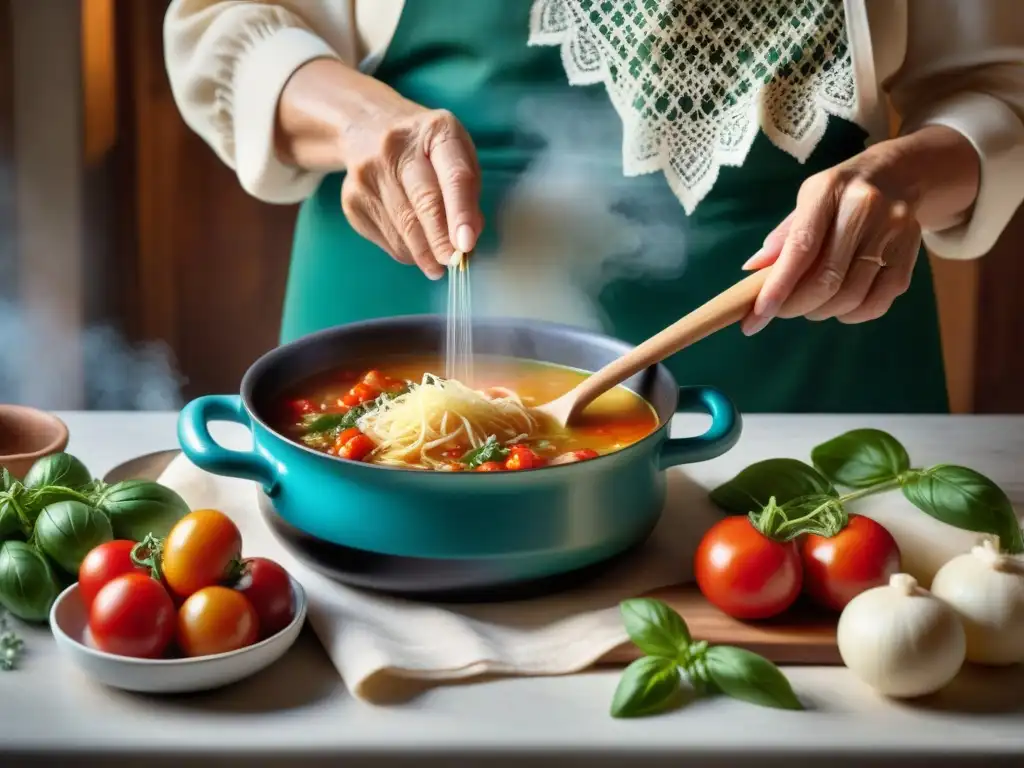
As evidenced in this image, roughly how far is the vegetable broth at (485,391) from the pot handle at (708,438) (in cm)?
4

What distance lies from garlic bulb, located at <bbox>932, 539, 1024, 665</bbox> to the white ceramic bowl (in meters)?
0.59

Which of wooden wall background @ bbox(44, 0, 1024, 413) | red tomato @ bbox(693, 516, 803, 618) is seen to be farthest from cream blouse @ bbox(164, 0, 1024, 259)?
wooden wall background @ bbox(44, 0, 1024, 413)

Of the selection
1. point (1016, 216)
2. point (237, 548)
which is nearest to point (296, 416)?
point (237, 548)

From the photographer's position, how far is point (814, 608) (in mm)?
1225

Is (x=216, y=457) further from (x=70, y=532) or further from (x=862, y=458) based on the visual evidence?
(x=862, y=458)

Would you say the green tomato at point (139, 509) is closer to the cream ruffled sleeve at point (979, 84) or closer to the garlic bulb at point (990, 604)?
the garlic bulb at point (990, 604)

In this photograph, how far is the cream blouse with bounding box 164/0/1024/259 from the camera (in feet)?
5.74

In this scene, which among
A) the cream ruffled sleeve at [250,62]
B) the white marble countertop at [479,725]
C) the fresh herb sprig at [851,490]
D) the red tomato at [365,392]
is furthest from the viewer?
the cream ruffled sleeve at [250,62]

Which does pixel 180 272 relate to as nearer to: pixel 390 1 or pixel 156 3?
pixel 156 3

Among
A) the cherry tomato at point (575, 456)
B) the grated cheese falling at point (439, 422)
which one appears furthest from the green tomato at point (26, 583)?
the cherry tomato at point (575, 456)

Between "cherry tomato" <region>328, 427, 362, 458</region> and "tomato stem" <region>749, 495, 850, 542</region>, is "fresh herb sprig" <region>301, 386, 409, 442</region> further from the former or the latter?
"tomato stem" <region>749, 495, 850, 542</region>

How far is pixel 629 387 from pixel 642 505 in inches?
11.6

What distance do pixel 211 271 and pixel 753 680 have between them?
2363mm

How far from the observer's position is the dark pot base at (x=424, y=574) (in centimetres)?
118
